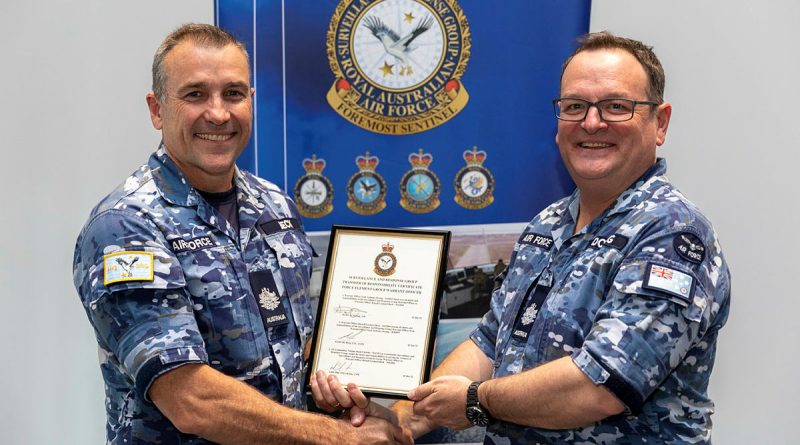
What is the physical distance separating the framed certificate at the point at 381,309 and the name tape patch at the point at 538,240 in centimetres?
25

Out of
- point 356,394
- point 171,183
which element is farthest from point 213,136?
point 356,394

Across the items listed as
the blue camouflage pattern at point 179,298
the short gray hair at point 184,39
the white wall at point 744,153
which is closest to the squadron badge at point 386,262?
the blue camouflage pattern at point 179,298

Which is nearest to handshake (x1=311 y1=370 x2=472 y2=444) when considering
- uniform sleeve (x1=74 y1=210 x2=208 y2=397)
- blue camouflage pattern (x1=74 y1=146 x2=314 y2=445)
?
blue camouflage pattern (x1=74 y1=146 x2=314 y2=445)

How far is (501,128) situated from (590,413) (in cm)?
136

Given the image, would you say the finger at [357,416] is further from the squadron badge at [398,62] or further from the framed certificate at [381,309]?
the squadron badge at [398,62]

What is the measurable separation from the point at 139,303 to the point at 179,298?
0.35 feet

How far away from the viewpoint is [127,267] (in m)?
2.26

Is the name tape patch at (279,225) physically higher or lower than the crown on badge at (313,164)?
lower

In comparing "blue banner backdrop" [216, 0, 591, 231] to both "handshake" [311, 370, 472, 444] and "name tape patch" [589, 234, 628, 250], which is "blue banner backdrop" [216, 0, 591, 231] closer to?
"handshake" [311, 370, 472, 444]

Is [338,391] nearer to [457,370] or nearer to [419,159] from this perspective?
[457,370]

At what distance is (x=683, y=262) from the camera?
7.07ft

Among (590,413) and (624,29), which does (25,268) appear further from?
(624,29)

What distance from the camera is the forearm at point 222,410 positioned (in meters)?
2.31

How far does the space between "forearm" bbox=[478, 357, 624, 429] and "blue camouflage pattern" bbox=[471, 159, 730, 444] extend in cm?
4
